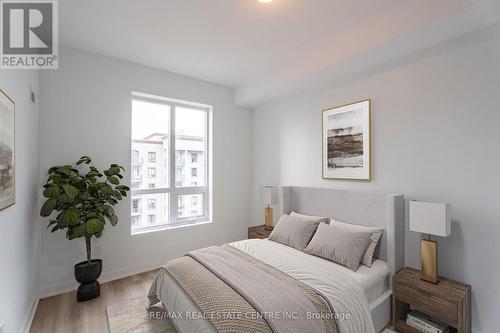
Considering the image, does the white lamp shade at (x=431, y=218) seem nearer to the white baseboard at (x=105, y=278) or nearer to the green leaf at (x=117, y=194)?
the green leaf at (x=117, y=194)

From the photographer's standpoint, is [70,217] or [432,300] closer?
[432,300]

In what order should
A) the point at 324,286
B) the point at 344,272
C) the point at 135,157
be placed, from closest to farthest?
the point at 324,286 → the point at 344,272 → the point at 135,157

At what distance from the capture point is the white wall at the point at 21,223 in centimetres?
166

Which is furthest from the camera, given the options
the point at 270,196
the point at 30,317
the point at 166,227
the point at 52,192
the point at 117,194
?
the point at 166,227

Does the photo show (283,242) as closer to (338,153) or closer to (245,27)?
(338,153)

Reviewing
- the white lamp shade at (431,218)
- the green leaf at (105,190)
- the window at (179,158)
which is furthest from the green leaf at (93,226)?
the white lamp shade at (431,218)

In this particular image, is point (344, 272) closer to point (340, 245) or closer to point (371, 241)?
point (340, 245)

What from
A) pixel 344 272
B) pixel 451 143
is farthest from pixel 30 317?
pixel 451 143

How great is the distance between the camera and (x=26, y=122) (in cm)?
218

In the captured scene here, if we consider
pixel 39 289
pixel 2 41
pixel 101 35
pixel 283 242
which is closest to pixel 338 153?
pixel 283 242

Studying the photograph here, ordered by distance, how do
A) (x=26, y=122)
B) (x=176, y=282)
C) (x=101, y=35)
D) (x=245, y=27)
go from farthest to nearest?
1. (x=101, y=35)
2. (x=245, y=27)
3. (x=26, y=122)
4. (x=176, y=282)

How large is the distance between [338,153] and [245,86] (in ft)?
6.30

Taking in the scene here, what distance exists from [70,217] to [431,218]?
11.0ft

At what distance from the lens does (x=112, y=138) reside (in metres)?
3.10
